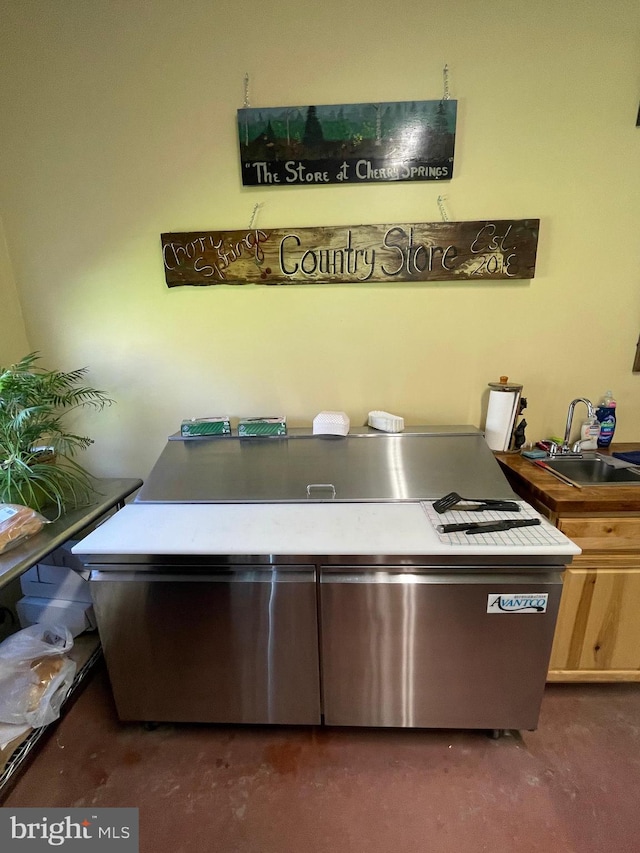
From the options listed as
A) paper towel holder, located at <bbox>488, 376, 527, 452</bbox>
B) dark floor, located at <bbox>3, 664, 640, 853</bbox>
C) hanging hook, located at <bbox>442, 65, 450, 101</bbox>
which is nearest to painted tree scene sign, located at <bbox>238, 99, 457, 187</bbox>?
hanging hook, located at <bbox>442, 65, 450, 101</bbox>

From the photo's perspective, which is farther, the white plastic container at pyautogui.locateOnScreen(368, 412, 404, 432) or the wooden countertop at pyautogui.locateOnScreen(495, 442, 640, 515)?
the white plastic container at pyautogui.locateOnScreen(368, 412, 404, 432)

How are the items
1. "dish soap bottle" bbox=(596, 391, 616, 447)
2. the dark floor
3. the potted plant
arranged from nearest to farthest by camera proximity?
the dark floor
the potted plant
"dish soap bottle" bbox=(596, 391, 616, 447)

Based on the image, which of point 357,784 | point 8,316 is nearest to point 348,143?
point 8,316

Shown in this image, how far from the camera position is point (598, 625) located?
1388 mm

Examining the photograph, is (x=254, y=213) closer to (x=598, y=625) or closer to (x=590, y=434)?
(x=590, y=434)

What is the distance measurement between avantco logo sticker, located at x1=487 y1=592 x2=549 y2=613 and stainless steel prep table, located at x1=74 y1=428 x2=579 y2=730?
0.03 ft

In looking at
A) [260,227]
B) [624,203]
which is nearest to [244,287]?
[260,227]

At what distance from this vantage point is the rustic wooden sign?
160cm

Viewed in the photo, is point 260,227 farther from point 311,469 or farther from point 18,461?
point 18,461

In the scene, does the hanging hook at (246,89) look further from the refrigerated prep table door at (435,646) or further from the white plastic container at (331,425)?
the refrigerated prep table door at (435,646)

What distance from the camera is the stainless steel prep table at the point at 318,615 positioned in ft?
3.75

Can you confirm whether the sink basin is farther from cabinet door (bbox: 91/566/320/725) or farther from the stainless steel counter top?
cabinet door (bbox: 91/566/320/725)

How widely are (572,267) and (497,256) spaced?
1.15 feet

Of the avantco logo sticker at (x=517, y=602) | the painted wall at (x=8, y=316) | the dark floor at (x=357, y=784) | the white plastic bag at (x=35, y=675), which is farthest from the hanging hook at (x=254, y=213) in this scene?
the dark floor at (x=357, y=784)
